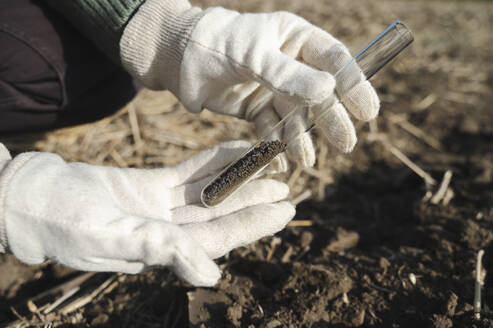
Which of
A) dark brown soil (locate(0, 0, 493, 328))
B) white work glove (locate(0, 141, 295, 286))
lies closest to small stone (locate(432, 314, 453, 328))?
dark brown soil (locate(0, 0, 493, 328))

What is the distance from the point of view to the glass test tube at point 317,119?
1.62 meters

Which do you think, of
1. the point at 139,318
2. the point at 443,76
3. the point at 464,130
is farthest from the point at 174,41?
the point at 443,76

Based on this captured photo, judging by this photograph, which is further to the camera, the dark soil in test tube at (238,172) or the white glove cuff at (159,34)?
the white glove cuff at (159,34)

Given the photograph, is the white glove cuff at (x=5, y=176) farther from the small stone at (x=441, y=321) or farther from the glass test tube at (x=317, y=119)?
the small stone at (x=441, y=321)

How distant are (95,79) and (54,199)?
117cm

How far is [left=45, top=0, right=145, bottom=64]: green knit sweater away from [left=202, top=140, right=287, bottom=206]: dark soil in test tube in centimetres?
95

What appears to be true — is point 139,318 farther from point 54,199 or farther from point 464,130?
point 464,130

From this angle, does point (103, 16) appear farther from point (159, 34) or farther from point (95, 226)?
point (95, 226)

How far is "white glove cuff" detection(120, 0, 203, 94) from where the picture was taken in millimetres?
1778

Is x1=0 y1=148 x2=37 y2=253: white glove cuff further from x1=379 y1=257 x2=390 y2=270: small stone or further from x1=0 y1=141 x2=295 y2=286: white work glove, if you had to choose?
x1=379 y1=257 x2=390 y2=270: small stone

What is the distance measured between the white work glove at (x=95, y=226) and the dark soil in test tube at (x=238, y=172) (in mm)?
109

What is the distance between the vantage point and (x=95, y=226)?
4.15 feet

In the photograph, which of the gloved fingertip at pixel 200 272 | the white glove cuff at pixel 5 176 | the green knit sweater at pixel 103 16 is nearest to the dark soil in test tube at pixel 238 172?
the gloved fingertip at pixel 200 272

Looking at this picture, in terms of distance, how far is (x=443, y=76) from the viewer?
13.0 ft
